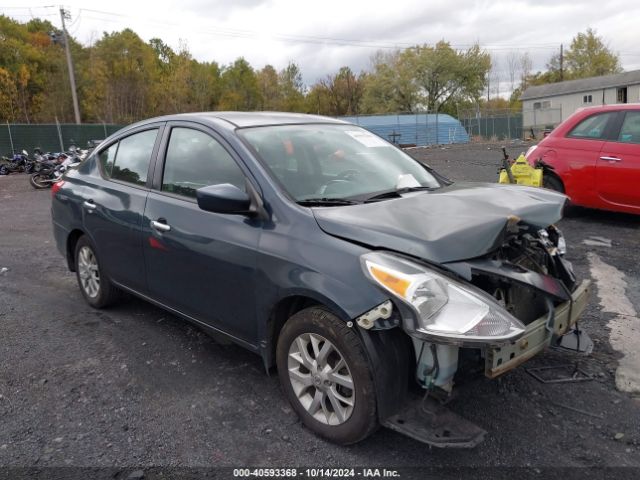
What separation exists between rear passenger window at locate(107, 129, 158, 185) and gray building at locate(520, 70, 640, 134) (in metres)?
41.2

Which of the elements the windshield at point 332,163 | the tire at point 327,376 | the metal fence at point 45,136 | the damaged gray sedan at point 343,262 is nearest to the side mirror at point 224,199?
the damaged gray sedan at point 343,262

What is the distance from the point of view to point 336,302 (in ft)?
8.31

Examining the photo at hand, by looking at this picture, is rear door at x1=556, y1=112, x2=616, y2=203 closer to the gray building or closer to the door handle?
the door handle

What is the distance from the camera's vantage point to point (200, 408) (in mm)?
3180

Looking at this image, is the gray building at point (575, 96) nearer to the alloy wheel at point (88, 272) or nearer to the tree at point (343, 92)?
the tree at point (343, 92)

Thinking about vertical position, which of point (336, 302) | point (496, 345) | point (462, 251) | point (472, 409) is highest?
point (462, 251)

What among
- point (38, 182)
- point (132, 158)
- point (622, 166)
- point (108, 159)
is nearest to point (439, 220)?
point (132, 158)

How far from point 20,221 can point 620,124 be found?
1010cm

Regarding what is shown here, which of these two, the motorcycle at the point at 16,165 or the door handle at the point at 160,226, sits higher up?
the motorcycle at the point at 16,165

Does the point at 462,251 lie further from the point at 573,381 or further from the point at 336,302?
the point at 573,381

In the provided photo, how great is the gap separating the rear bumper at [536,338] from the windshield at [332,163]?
119 cm

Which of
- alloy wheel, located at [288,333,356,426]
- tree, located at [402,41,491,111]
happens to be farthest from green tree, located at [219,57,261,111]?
alloy wheel, located at [288,333,356,426]

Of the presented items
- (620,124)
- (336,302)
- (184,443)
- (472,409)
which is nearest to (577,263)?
(620,124)

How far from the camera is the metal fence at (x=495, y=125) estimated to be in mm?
40881
